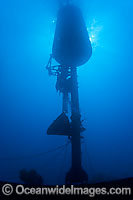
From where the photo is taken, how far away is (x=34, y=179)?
2058 centimetres

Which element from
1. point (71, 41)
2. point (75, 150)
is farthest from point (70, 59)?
point (75, 150)

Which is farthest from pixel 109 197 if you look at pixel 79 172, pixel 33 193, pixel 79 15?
pixel 79 15

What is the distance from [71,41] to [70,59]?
1.95m

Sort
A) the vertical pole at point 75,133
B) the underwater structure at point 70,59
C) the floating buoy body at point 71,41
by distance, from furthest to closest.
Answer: the floating buoy body at point 71,41
the underwater structure at point 70,59
the vertical pole at point 75,133

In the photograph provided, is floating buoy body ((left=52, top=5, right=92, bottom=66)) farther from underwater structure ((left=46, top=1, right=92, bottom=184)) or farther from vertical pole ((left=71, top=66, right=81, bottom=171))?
vertical pole ((left=71, top=66, right=81, bottom=171))

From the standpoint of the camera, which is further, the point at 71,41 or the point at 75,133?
the point at 71,41

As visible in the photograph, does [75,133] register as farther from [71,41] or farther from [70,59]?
[71,41]

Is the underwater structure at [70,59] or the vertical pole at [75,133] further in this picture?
the underwater structure at [70,59]

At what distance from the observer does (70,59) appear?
20.5 metres

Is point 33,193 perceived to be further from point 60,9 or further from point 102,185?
point 60,9

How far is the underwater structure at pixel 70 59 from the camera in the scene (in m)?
17.5

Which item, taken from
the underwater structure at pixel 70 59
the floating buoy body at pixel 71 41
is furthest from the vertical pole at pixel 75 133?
the floating buoy body at pixel 71 41

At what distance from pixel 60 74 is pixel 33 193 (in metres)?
15.9

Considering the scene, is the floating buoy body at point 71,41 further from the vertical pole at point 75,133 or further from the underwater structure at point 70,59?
the vertical pole at point 75,133
